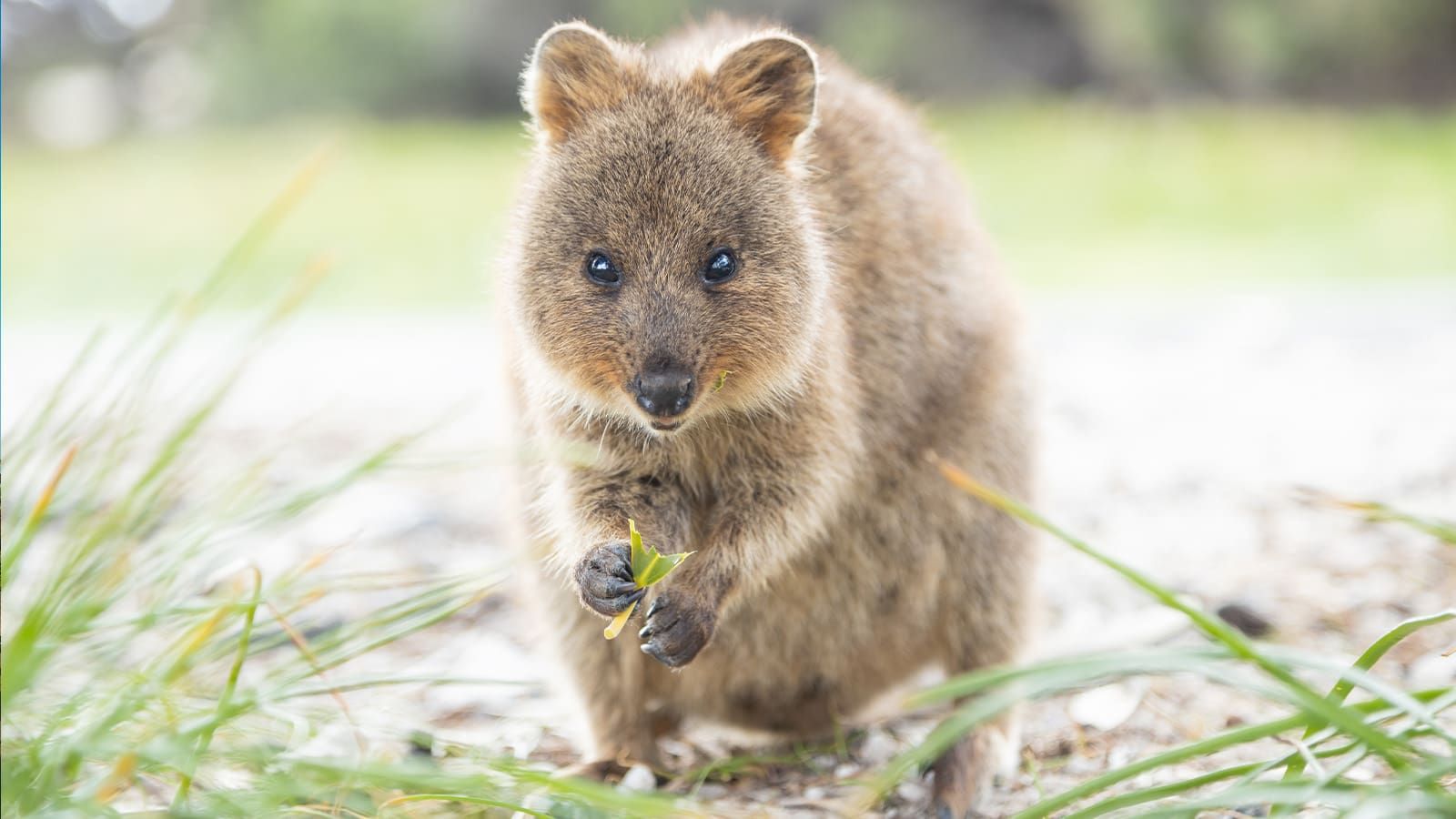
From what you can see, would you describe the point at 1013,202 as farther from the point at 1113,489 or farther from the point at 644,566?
the point at 644,566

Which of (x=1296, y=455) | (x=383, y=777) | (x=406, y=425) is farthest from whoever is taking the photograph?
(x=406, y=425)

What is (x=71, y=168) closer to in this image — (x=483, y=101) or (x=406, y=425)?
(x=483, y=101)

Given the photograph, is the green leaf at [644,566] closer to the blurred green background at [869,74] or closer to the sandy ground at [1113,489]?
the sandy ground at [1113,489]

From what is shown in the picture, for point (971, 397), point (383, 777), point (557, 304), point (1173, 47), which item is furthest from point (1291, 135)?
point (383, 777)

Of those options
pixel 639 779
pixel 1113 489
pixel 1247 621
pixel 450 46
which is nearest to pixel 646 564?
pixel 639 779

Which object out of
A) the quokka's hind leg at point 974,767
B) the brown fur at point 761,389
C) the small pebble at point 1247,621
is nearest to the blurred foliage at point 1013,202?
the brown fur at point 761,389
